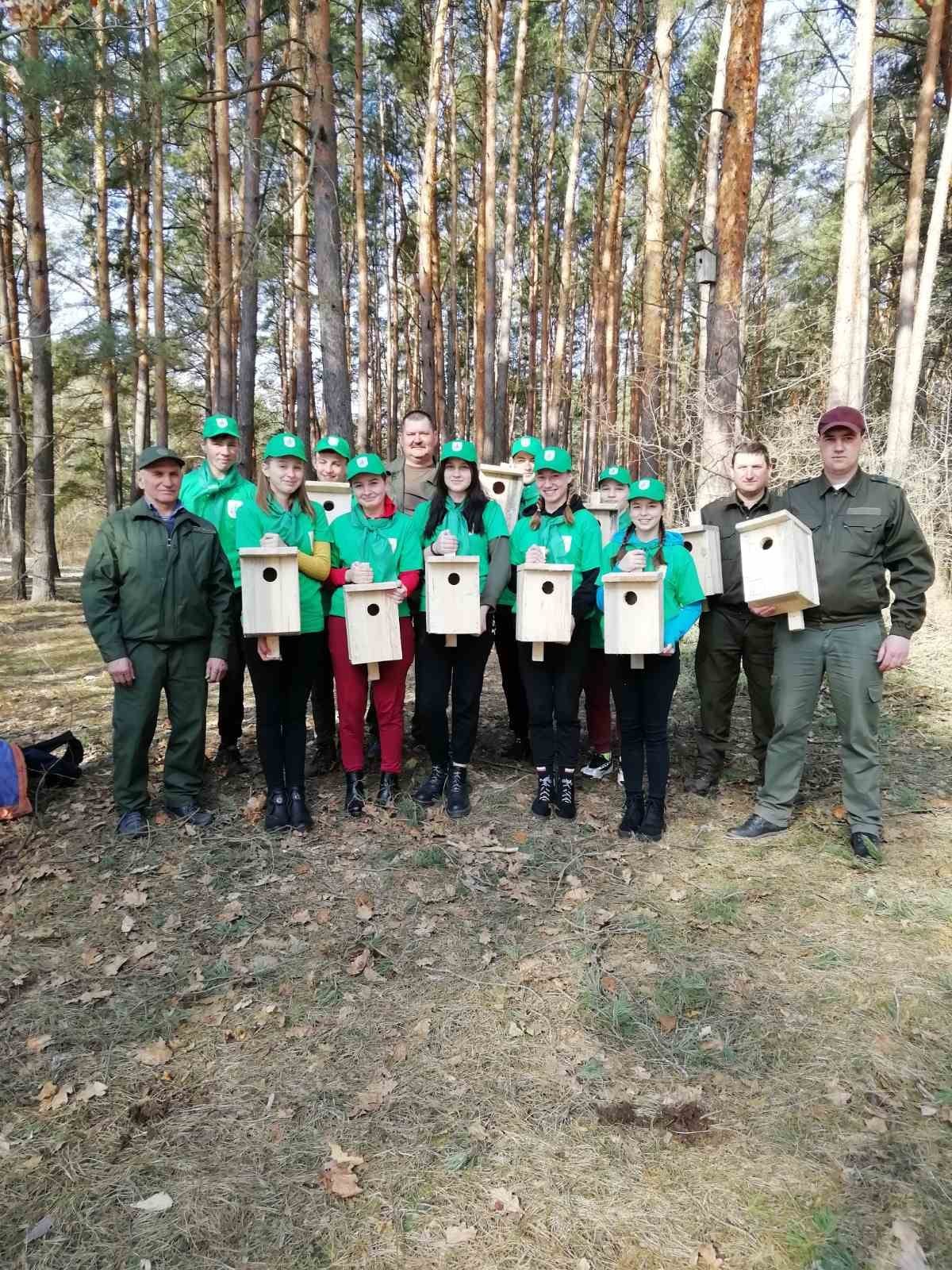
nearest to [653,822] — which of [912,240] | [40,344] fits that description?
[40,344]

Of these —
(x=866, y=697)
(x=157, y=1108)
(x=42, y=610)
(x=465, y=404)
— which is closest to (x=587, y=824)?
(x=866, y=697)

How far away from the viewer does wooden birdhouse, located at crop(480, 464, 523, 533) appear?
551 centimetres

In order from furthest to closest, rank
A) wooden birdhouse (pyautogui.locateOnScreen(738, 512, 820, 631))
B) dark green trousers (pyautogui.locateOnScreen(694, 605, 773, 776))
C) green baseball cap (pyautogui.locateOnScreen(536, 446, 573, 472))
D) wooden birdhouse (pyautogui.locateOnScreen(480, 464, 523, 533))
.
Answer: wooden birdhouse (pyautogui.locateOnScreen(480, 464, 523, 533)) → dark green trousers (pyautogui.locateOnScreen(694, 605, 773, 776)) → green baseball cap (pyautogui.locateOnScreen(536, 446, 573, 472)) → wooden birdhouse (pyautogui.locateOnScreen(738, 512, 820, 631))

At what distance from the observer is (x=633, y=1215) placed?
2.24m

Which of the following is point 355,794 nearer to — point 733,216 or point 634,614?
point 634,614

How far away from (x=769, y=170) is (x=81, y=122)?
19.8 meters

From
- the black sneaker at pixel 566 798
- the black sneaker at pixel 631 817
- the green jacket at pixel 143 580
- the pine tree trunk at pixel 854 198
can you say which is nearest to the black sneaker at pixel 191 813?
the green jacket at pixel 143 580

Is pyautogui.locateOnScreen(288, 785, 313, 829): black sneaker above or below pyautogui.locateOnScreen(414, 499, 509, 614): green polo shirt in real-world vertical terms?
below

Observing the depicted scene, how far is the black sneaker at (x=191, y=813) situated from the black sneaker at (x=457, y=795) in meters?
1.46

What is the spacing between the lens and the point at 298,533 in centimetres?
442

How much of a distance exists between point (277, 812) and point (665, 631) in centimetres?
252

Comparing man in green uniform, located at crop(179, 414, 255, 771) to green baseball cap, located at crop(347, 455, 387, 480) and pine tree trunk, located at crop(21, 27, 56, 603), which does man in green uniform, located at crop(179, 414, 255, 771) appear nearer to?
green baseball cap, located at crop(347, 455, 387, 480)

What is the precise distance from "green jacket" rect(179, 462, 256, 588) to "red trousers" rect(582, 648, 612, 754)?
253 centimetres

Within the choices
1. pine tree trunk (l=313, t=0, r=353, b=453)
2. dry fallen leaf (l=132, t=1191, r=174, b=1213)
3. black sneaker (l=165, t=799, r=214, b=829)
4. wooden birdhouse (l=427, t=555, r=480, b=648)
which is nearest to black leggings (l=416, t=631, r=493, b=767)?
wooden birdhouse (l=427, t=555, r=480, b=648)
